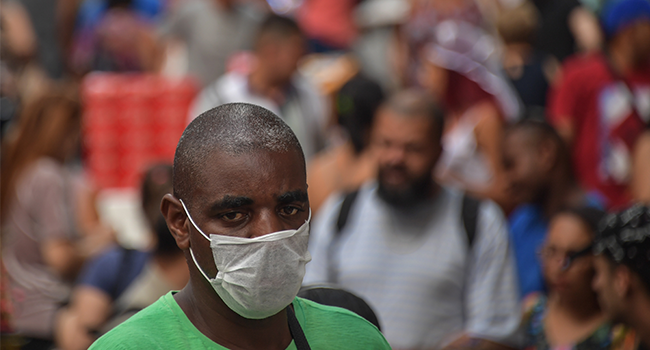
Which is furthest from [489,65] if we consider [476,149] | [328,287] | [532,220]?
[328,287]

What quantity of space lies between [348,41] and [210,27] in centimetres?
159

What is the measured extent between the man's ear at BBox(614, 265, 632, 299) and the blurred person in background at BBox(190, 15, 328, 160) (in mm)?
3665

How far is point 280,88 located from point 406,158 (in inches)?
112

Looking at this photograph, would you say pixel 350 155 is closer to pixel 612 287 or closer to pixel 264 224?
pixel 612 287

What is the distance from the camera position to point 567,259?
4066mm

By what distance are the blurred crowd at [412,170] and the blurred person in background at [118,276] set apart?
11 mm

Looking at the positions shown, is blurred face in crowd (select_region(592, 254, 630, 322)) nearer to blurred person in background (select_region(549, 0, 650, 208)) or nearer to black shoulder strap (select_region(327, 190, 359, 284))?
black shoulder strap (select_region(327, 190, 359, 284))

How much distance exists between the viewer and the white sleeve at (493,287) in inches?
160

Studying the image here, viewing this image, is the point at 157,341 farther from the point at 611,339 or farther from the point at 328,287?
the point at 611,339

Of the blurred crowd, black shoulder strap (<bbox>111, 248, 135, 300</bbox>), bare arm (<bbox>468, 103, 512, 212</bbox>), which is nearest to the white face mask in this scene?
the blurred crowd

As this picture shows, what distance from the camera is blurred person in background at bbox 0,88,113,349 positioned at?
5.17 metres

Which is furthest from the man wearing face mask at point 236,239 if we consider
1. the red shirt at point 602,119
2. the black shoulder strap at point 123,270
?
the red shirt at point 602,119

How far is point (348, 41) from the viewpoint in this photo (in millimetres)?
9492

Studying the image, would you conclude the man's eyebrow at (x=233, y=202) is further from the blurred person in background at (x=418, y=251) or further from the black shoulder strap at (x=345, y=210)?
the black shoulder strap at (x=345, y=210)
